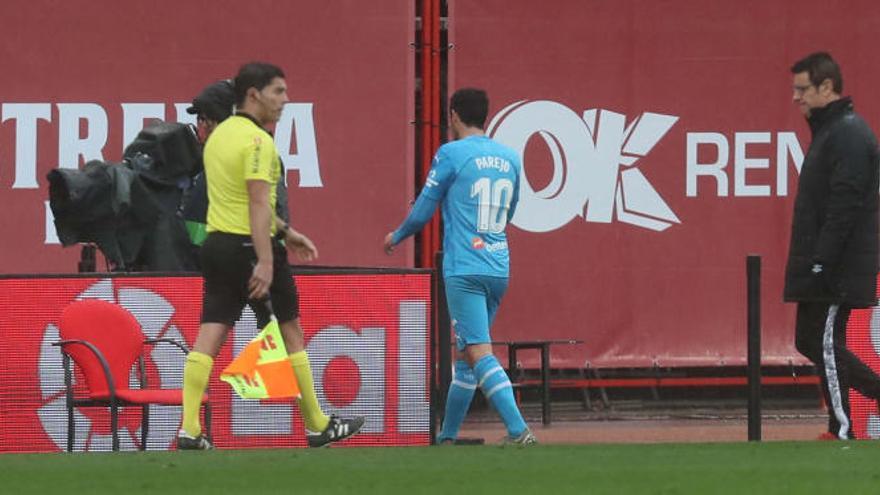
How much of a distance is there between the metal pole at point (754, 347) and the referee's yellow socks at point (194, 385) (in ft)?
10.5

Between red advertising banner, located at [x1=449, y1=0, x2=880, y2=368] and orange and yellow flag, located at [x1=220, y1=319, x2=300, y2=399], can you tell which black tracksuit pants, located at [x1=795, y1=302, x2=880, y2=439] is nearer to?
orange and yellow flag, located at [x1=220, y1=319, x2=300, y2=399]

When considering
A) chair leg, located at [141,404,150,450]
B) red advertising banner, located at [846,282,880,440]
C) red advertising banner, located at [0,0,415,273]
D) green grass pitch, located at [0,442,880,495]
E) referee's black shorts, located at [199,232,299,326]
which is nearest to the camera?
green grass pitch, located at [0,442,880,495]

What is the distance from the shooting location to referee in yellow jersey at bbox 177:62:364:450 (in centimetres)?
1030

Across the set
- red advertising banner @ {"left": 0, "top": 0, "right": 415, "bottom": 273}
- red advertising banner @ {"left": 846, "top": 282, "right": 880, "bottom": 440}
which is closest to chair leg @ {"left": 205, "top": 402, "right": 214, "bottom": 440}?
red advertising banner @ {"left": 0, "top": 0, "right": 415, "bottom": 273}

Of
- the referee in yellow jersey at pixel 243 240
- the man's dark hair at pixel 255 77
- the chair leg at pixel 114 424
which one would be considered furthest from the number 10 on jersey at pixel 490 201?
the chair leg at pixel 114 424

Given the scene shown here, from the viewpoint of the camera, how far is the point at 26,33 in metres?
14.6

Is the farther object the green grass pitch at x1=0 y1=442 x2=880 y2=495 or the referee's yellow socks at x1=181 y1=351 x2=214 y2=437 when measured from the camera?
the referee's yellow socks at x1=181 y1=351 x2=214 y2=437

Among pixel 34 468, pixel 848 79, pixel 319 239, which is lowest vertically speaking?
pixel 34 468

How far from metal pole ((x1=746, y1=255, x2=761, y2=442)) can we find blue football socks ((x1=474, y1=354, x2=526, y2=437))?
5.51ft

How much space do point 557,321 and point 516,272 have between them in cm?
41

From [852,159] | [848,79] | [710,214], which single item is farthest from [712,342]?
[852,159]

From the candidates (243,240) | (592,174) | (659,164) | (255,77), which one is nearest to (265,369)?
(243,240)

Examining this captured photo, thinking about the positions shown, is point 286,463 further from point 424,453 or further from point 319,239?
point 319,239

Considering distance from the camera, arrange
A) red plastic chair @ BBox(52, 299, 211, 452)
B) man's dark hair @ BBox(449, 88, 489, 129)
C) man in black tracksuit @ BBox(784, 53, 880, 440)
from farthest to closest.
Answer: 1. red plastic chair @ BBox(52, 299, 211, 452)
2. man's dark hair @ BBox(449, 88, 489, 129)
3. man in black tracksuit @ BBox(784, 53, 880, 440)
